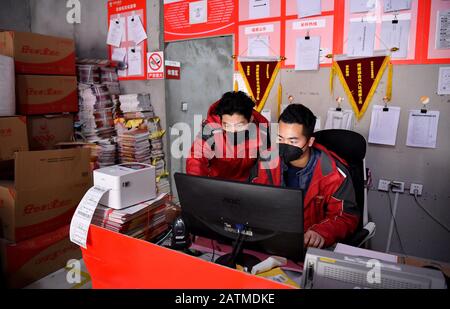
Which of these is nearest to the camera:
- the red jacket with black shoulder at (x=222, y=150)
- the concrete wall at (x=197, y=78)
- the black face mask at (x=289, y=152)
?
the black face mask at (x=289, y=152)

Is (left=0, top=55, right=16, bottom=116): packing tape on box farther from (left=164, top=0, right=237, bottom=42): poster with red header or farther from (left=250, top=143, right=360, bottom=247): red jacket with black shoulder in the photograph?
(left=250, top=143, right=360, bottom=247): red jacket with black shoulder

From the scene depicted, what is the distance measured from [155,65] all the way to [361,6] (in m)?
1.96

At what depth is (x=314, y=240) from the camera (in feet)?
4.43

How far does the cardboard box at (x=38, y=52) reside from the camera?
9.04 feet

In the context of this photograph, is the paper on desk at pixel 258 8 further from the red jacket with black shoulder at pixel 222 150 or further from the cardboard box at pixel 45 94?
the cardboard box at pixel 45 94

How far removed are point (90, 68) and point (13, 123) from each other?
3.55 ft

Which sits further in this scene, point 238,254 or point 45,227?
point 45,227

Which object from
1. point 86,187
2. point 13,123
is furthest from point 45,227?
point 13,123

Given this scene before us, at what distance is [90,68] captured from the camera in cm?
343

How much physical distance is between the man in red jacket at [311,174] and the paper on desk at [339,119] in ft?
3.23

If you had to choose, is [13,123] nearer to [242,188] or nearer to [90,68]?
[90,68]

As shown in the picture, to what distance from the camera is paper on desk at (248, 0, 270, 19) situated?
282 cm

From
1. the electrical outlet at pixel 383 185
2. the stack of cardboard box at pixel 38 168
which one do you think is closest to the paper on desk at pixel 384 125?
the electrical outlet at pixel 383 185

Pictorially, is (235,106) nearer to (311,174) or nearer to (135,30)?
(311,174)
